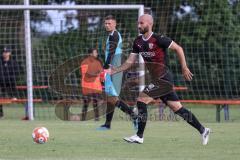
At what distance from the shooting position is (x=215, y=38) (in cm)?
2434

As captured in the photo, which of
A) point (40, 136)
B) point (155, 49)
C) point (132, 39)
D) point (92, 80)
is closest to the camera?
point (40, 136)

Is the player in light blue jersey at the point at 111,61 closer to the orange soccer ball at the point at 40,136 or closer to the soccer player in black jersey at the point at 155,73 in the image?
the soccer player in black jersey at the point at 155,73

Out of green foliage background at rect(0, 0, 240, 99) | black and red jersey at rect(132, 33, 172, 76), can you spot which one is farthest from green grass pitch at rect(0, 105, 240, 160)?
green foliage background at rect(0, 0, 240, 99)

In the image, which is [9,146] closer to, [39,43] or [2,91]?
[2,91]

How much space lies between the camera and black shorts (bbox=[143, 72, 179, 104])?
34.7 ft

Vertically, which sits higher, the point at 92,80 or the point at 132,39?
the point at 132,39

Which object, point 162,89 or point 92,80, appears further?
point 92,80

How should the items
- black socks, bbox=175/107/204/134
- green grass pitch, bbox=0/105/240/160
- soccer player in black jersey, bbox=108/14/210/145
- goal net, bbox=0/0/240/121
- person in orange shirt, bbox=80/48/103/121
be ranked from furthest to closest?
goal net, bbox=0/0/240/121 < person in orange shirt, bbox=80/48/103/121 < soccer player in black jersey, bbox=108/14/210/145 < black socks, bbox=175/107/204/134 < green grass pitch, bbox=0/105/240/160

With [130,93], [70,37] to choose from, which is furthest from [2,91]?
[130,93]

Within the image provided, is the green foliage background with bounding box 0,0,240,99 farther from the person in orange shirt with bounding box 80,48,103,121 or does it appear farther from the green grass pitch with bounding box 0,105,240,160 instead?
the green grass pitch with bounding box 0,105,240,160

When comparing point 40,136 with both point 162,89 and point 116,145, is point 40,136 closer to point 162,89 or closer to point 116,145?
point 116,145

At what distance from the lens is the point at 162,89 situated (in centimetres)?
1069

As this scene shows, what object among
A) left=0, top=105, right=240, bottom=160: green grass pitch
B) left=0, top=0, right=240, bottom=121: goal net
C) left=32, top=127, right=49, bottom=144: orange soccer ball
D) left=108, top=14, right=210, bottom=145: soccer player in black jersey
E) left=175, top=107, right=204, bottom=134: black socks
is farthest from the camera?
left=0, top=0, right=240, bottom=121: goal net

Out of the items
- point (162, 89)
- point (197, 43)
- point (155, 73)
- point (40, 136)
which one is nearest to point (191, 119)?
point (162, 89)
